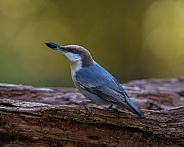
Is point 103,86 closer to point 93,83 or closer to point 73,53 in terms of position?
point 93,83

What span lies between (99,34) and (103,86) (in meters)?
4.41

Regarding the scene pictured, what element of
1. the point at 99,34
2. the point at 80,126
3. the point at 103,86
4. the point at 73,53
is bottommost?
the point at 80,126

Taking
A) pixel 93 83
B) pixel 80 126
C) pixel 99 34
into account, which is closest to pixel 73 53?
pixel 93 83

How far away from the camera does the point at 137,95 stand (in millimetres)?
3395

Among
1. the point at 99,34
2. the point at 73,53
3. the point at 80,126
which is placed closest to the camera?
the point at 80,126

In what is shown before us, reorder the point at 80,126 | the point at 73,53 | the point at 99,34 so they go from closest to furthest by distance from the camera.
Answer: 1. the point at 80,126
2. the point at 73,53
3. the point at 99,34

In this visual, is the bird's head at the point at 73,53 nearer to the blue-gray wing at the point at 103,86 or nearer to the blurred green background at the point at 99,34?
the blue-gray wing at the point at 103,86

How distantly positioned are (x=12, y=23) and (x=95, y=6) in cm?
160

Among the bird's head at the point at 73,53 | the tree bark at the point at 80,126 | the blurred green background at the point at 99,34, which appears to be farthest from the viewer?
the blurred green background at the point at 99,34

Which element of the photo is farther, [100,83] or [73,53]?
[73,53]

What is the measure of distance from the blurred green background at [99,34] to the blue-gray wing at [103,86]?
3.75 m

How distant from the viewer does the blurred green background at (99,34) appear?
6328 mm

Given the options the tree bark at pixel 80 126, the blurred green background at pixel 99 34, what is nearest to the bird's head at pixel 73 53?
the tree bark at pixel 80 126

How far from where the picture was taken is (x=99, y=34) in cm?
670
